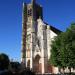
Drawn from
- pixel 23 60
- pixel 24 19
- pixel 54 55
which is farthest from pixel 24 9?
pixel 54 55

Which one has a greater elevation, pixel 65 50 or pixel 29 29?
pixel 29 29

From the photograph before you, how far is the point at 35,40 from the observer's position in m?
84.6

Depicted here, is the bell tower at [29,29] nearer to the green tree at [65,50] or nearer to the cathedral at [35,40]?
the cathedral at [35,40]

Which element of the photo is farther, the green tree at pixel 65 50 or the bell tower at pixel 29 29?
the bell tower at pixel 29 29

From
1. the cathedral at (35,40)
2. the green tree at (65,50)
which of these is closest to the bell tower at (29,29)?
the cathedral at (35,40)

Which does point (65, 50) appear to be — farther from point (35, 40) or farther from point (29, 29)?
point (29, 29)

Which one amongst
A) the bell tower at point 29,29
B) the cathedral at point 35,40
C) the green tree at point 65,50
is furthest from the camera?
the bell tower at point 29,29

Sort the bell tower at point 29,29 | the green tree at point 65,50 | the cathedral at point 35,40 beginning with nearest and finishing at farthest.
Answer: the green tree at point 65,50 → the cathedral at point 35,40 → the bell tower at point 29,29

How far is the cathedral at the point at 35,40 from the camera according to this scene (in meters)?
80.7

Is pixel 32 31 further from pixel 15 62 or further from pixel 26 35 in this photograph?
pixel 15 62

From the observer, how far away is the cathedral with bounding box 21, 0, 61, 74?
80.7 m

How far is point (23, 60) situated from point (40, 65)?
5709mm

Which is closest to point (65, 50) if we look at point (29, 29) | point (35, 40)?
point (35, 40)

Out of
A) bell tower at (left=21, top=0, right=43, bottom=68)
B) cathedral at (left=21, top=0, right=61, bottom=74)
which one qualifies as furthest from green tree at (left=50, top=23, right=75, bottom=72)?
bell tower at (left=21, top=0, right=43, bottom=68)
